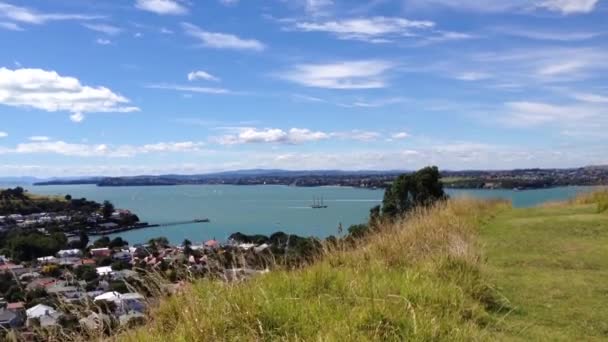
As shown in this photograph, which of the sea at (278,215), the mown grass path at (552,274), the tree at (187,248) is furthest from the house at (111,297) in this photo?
the mown grass path at (552,274)

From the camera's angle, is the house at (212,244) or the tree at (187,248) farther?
the tree at (187,248)

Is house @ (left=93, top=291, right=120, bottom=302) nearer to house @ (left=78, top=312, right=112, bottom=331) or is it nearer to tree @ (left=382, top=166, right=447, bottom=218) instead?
house @ (left=78, top=312, right=112, bottom=331)

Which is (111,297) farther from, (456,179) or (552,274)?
(456,179)

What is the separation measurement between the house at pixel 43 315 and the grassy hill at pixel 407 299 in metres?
0.78

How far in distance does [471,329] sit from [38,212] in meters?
58.8

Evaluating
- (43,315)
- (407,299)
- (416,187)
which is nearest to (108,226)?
(416,187)

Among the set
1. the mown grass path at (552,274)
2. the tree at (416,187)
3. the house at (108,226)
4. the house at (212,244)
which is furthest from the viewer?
the house at (108,226)

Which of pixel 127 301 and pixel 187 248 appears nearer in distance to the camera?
pixel 127 301

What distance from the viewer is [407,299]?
4324mm

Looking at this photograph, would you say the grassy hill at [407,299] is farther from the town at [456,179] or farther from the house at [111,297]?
the town at [456,179]

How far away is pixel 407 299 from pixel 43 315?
3.10m

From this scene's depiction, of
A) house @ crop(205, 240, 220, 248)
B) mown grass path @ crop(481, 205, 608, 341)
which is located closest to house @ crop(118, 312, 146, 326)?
house @ crop(205, 240, 220, 248)

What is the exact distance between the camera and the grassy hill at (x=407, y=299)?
3.72m

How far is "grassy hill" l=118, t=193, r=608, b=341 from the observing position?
147 inches
